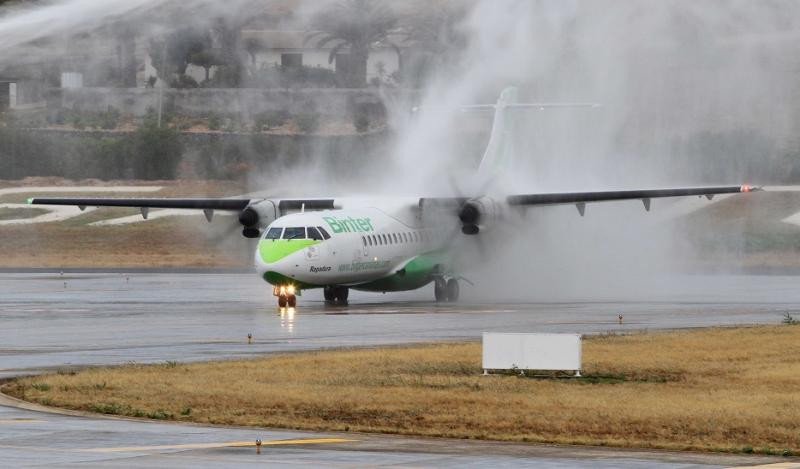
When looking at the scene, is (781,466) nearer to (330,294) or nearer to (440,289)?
(330,294)

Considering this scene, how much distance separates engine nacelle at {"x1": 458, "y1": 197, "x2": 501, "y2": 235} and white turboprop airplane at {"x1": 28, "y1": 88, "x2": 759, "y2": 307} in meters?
0.03

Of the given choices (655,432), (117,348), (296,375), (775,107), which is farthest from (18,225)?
(655,432)

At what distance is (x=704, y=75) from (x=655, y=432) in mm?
31950

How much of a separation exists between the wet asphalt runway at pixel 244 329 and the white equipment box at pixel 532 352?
5.55 meters

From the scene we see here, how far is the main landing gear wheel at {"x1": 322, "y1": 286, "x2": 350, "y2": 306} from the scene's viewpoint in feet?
145

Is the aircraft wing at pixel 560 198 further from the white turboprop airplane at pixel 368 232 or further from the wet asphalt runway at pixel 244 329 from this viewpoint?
the wet asphalt runway at pixel 244 329

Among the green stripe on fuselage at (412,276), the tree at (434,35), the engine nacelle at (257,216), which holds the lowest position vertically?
the green stripe on fuselage at (412,276)

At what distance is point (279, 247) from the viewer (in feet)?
133

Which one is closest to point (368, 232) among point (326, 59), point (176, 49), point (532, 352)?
point (532, 352)

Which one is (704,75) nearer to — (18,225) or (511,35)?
(511,35)

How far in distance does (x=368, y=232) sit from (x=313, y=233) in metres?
2.60

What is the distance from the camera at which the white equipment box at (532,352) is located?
24.1m

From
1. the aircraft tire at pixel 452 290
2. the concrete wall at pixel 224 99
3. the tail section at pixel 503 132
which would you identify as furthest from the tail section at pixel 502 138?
the concrete wall at pixel 224 99

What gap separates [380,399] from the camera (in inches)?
846
